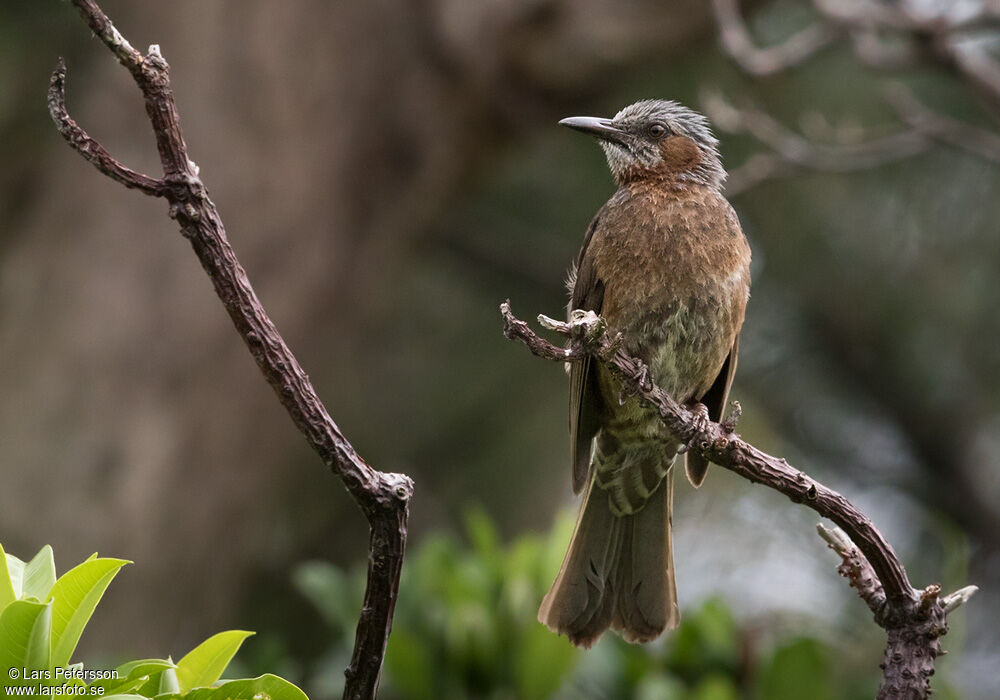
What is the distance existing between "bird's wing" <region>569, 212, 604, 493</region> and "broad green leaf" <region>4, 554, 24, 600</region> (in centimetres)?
171

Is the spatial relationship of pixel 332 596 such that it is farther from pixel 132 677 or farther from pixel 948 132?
pixel 948 132

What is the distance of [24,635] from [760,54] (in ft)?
12.8

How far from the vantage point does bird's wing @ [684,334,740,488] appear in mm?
3363

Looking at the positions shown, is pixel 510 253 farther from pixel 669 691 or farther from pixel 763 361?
pixel 669 691

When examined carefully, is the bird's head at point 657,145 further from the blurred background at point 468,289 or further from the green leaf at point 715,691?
the green leaf at point 715,691

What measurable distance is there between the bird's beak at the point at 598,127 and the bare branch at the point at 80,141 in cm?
169

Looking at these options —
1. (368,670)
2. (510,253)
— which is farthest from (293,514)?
(368,670)

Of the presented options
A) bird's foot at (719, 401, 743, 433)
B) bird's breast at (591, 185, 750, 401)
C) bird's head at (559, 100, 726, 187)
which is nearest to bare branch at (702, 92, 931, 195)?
bird's head at (559, 100, 726, 187)

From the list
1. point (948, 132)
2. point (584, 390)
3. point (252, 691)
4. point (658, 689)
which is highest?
point (948, 132)

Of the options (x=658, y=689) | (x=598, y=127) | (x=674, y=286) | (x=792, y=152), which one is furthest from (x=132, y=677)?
(x=792, y=152)

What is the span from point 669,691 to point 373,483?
1866 millimetres

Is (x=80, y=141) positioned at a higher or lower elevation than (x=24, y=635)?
higher

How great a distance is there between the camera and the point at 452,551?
3807mm

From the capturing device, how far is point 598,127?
3.35 meters
